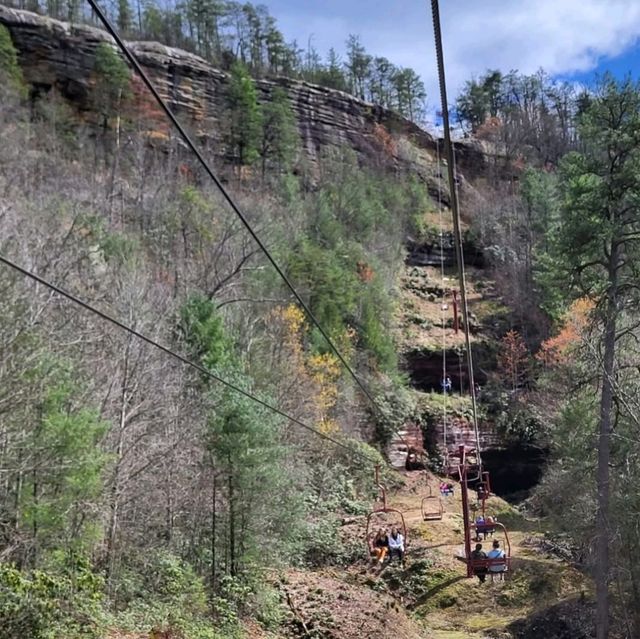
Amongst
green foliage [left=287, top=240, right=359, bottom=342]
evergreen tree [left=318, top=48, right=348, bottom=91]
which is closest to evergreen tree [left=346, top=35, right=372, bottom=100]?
evergreen tree [left=318, top=48, right=348, bottom=91]

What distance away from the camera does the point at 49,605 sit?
9070 millimetres

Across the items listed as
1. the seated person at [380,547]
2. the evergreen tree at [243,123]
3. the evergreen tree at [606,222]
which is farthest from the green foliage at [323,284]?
the evergreen tree at [243,123]

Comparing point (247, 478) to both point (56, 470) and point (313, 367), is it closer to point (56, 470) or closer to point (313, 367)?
point (56, 470)

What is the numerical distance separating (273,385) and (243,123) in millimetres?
39742

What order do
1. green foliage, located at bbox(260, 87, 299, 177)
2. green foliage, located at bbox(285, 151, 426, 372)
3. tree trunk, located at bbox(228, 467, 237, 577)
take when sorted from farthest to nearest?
green foliage, located at bbox(260, 87, 299, 177), green foliage, located at bbox(285, 151, 426, 372), tree trunk, located at bbox(228, 467, 237, 577)

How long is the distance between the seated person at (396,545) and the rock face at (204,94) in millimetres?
42973

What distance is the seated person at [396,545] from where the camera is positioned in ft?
68.0

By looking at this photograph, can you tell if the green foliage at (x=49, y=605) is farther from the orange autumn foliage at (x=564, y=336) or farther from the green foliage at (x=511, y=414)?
the green foliage at (x=511, y=414)

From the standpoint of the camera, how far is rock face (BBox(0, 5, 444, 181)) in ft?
179

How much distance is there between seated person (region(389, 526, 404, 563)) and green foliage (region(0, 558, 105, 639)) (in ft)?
37.5

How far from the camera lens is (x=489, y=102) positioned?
83250 millimetres

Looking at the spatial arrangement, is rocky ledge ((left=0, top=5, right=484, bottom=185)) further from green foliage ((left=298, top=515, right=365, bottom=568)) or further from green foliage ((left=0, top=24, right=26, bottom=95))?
green foliage ((left=298, top=515, right=365, bottom=568))

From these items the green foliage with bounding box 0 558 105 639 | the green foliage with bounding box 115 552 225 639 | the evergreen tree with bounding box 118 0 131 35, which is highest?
the evergreen tree with bounding box 118 0 131 35

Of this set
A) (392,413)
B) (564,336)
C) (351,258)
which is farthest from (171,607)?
(351,258)
